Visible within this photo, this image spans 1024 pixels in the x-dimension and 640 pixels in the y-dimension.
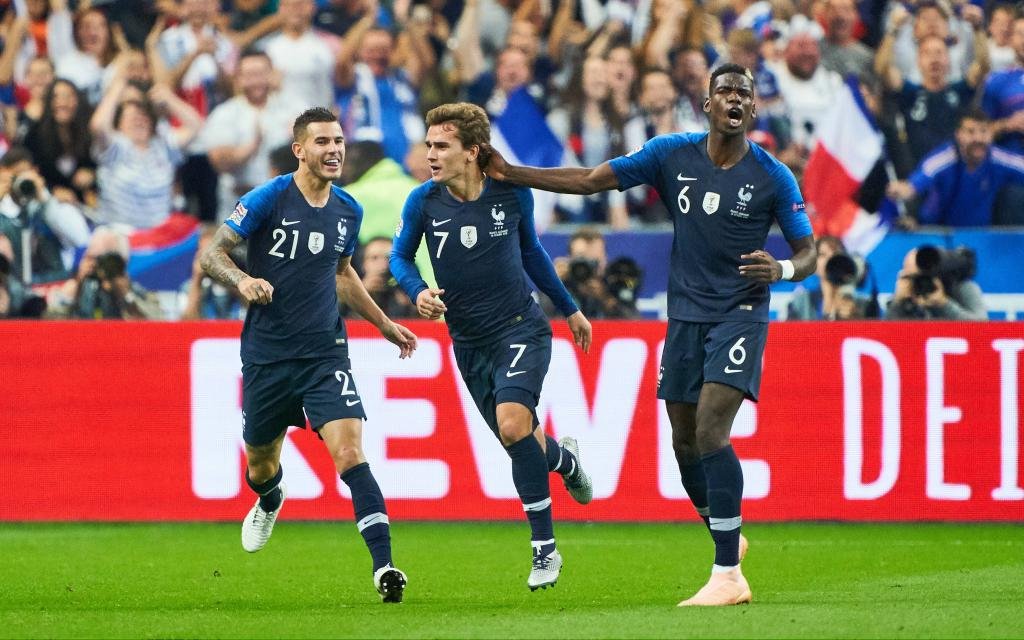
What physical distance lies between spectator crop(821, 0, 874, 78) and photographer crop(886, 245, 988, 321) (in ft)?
8.47

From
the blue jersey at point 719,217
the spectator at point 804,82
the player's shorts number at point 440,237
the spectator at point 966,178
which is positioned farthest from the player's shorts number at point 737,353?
the spectator at point 804,82

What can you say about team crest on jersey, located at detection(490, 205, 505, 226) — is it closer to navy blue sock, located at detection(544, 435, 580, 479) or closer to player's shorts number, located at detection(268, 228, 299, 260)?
player's shorts number, located at detection(268, 228, 299, 260)

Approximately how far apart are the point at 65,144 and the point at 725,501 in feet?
30.0

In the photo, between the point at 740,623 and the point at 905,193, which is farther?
the point at 905,193

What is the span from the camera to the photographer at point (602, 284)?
12781 millimetres

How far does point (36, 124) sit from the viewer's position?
1461 centimetres

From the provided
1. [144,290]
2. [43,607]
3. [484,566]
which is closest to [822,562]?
[484,566]

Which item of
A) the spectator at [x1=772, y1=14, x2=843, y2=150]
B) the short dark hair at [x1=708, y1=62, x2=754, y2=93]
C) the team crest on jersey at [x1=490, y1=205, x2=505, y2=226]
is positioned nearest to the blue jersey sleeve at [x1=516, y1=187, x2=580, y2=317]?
the team crest on jersey at [x1=490, y1=205, x2=505, y2=226]

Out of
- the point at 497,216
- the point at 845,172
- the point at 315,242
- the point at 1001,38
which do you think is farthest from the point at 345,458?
the point at 1001,38

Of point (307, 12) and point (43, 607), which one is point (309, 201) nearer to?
point (43, 607)

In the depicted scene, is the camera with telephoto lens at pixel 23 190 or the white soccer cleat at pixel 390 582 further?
the camera with telephoto lens at pixel 23 190

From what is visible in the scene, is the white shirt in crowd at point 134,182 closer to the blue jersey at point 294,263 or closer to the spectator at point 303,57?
the spectator at point 303,57

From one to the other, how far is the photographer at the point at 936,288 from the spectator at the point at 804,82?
6.89ft

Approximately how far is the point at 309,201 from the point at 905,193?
24.9ft
